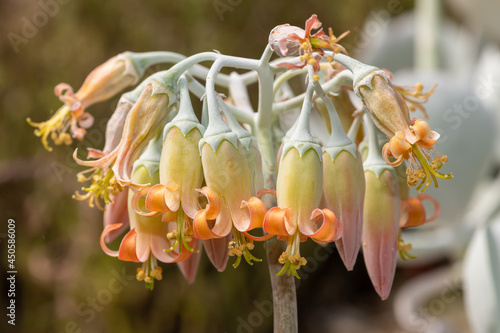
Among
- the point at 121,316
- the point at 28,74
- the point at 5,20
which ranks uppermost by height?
the point at 5,20

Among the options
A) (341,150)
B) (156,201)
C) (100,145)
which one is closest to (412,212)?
(341,150)

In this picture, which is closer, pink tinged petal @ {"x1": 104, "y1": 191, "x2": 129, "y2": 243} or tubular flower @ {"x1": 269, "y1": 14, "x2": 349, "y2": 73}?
tubular flower @ {"x1": 269, "y1": 14, "x2": 349, "y2": 73}

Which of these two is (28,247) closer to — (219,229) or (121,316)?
(121,316)

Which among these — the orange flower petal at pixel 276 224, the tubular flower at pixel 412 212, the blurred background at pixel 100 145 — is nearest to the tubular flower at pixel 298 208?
the orange flower petal at pixel 276 224

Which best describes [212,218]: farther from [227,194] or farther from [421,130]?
[421,130]

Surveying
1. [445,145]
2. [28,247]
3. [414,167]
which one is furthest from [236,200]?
[28,247]

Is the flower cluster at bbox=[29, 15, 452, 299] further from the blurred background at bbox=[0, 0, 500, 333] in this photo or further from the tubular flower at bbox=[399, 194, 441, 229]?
the blurred background at bbox=[0, 0, 500, 333]

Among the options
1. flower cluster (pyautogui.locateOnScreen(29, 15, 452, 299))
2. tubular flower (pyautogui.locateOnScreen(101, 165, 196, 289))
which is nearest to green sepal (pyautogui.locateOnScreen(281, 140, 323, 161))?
flower cluster (pyautogui.locateOnScreen(29, 15, 452, 299))
